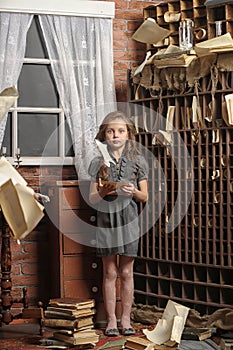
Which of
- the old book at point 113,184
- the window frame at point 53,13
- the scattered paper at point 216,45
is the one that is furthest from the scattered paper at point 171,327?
the scattered paper at point 216,45

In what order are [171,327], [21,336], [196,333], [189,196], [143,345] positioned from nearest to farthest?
[143,345], [171,327], [196,333], [21,336], [189,196]

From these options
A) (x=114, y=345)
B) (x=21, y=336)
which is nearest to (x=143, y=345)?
(x=114, y=345)

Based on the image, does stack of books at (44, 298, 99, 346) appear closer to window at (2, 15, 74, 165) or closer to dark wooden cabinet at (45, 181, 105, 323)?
dark wooden cabinet at (45, 181, 105, 323)

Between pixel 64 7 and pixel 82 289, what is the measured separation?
205cm

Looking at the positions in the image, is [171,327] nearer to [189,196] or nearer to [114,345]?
[114,345]

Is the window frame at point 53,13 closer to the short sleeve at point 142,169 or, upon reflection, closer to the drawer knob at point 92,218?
the drawer knob at point 92,218

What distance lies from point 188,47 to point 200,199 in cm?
103

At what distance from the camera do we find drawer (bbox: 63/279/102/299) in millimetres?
4562

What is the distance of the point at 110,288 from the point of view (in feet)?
14.3

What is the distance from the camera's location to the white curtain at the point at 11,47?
4.79 meters

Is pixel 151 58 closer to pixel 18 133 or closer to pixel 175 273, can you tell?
pixel 18 133

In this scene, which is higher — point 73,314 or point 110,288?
point 110,288

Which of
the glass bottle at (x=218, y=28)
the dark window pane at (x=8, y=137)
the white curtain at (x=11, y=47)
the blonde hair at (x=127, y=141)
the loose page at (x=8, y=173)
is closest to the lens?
the loose page at (x=8, y=173)

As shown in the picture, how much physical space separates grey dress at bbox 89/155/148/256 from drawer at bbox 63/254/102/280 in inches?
10.6
